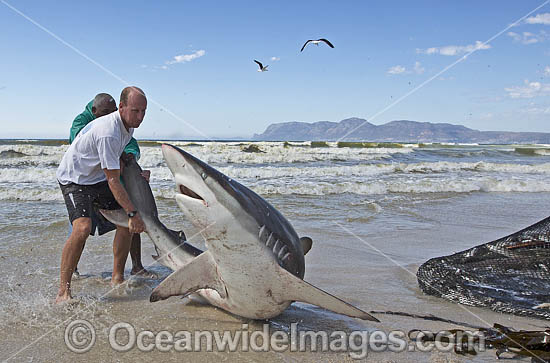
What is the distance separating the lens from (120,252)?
4.29m

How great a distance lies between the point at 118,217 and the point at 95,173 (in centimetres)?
50

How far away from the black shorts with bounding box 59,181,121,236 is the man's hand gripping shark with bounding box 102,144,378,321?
1.43 meters

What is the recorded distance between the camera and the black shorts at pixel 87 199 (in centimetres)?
383

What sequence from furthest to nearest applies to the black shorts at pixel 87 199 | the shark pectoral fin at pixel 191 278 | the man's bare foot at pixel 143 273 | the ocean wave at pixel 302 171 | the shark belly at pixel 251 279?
the ocean wave at pixel 302 171
the man's bare foot at pixel 143 273
the black shorts at pixel 87 199
the shark pectoral fin at pixel 191 278
the shark belly at pixel 251 279

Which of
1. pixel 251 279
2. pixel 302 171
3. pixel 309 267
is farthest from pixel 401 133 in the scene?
pixel 251 279

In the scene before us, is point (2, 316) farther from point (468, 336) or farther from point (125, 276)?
point (468, 336)

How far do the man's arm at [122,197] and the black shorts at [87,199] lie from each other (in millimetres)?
443

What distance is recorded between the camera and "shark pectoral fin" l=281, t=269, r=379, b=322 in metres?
2.56

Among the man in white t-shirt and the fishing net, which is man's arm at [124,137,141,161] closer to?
the man in white t-shirt

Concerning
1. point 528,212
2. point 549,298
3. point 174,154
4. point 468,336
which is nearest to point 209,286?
point 174,154

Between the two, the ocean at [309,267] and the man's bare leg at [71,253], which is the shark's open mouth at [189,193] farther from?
the man's bare leg at [71,253]

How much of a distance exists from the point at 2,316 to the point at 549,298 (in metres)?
4.60

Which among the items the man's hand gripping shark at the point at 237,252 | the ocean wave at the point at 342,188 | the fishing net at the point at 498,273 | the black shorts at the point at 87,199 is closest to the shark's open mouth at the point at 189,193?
the man's hand gripping shark at the point at 237,252

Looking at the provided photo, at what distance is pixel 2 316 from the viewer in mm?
3270
